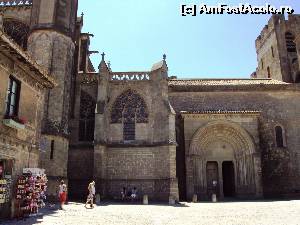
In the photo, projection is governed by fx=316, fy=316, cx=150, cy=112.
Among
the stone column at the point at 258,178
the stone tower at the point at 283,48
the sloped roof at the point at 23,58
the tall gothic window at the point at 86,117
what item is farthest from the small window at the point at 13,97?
the stone tower at the point at 283,48

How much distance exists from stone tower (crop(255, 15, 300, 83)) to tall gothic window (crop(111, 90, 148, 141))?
14.9 m

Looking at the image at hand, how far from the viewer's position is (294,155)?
77.2 ft

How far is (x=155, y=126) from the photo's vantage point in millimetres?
22469

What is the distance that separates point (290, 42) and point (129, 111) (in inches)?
732

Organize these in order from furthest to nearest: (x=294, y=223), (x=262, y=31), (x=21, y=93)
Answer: (x=262, y=31) < (x=21, y=93) < (x=294, y=223)

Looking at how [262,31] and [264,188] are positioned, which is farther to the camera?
[262,31]

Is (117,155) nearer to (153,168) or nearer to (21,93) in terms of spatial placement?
(153,168)

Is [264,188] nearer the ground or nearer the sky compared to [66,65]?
nearer the ground

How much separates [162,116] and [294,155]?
10.3m

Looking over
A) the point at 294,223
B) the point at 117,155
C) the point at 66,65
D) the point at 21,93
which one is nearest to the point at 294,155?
the point at 117,155

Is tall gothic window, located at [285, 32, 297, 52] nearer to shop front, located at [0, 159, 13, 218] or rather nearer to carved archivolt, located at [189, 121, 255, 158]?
carved archivolt, located at [189, 121, 255, 158]

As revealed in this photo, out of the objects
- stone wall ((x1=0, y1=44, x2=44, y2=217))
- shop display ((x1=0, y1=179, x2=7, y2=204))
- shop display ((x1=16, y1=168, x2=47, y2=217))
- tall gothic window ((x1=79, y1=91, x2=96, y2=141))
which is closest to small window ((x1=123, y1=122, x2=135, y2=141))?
tall gothic window ((x1=79, y1=91, x2=96, y2=141))

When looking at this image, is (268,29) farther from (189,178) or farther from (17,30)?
(17,30)

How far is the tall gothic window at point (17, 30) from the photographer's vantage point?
23.5 metres
